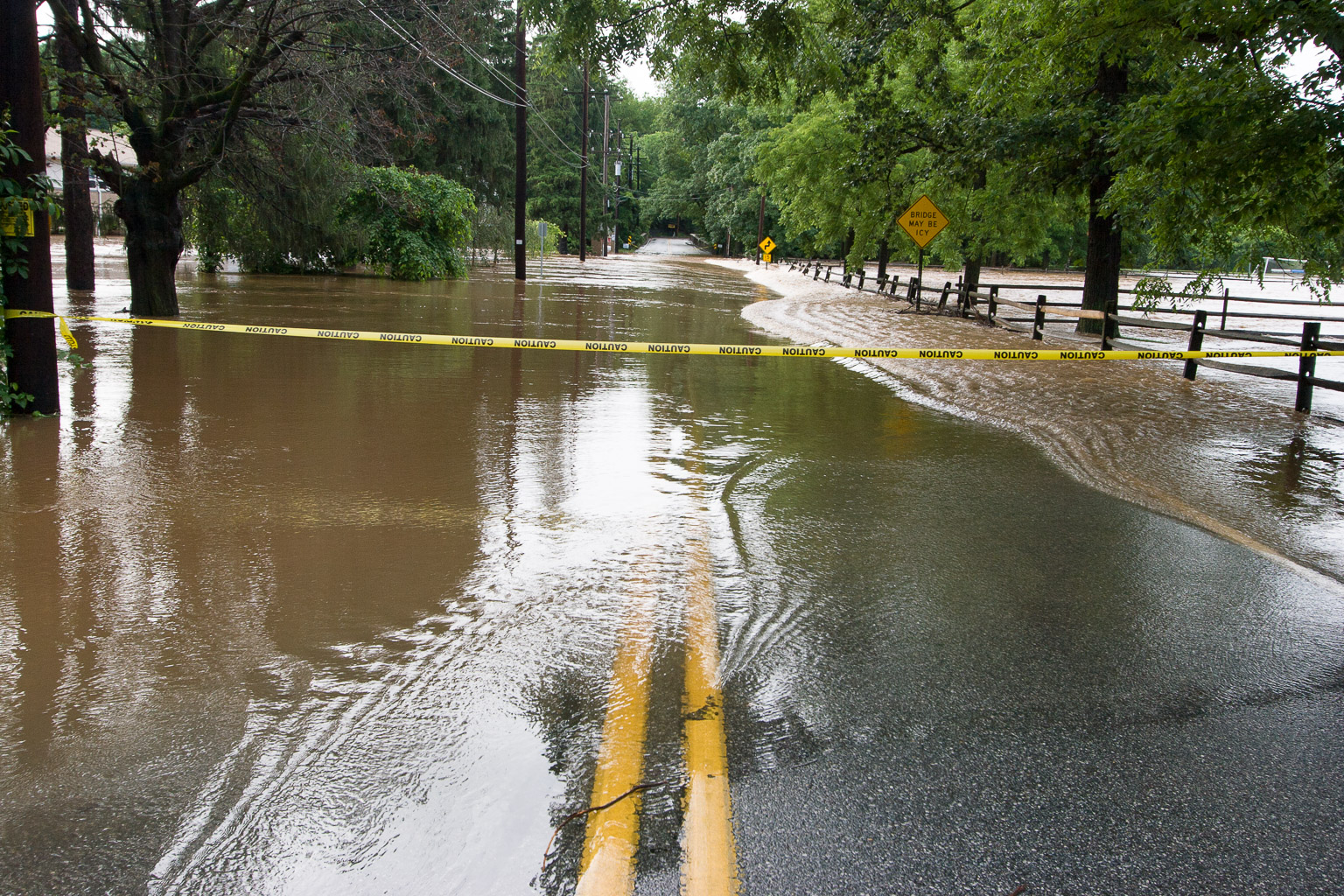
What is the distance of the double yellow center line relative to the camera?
9.03 ft

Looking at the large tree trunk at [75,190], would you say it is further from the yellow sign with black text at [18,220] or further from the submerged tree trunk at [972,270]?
the submerged tree trunk at [972,270]

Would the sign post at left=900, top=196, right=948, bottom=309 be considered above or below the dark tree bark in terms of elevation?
above

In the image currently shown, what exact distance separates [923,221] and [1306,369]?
44.1ft

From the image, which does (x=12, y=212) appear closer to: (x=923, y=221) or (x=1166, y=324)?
(x=1166, y=324)

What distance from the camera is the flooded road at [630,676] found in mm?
2869

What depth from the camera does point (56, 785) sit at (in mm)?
3121

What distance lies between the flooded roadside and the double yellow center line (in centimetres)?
408

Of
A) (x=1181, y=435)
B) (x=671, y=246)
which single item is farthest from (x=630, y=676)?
(x=671, y=246)

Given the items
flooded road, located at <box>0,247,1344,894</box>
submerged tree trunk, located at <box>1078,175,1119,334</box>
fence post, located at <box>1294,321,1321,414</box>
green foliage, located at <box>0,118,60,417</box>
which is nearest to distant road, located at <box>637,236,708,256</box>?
submerged tree trunk, located at <box>1078,175,1119,334</box>

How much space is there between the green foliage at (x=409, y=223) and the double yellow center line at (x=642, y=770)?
29217 mm

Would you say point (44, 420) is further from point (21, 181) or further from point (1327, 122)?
point (1327, 122)

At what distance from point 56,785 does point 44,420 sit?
6475 millimetres

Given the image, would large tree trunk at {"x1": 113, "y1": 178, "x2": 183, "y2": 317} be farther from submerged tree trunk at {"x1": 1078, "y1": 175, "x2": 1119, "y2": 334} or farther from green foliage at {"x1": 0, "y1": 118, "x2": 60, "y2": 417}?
submerged tree trunk at {"x1": 1078, "y1": 175, "x2": 1119, "y2": 334}

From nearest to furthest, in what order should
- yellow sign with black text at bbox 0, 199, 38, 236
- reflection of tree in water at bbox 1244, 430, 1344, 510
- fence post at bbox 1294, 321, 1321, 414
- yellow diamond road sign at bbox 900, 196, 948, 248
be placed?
reflection of tree in water at bbox 1244, 430, 1344, 510, yellow sign with black text at bbox 0, 199, 38, 236, fence post at bbox 1294, 321, 1321, 414, yellow diamond road sign at bbox 900, 196, 948, 248
